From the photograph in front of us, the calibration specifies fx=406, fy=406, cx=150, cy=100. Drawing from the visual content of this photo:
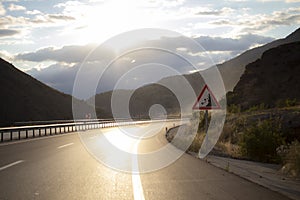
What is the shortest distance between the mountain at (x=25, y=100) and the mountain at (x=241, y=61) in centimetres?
7980

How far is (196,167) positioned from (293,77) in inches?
1479

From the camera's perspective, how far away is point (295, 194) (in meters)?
Answer: 8.07

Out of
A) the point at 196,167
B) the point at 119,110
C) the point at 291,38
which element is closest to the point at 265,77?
the point at 196,167

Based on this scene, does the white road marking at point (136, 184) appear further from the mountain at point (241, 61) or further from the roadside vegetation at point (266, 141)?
the mountain at point (241, 61)

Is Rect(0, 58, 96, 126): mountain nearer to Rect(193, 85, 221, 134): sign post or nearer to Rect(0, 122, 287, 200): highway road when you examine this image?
Rect(193, 85, 221, 134): sign post

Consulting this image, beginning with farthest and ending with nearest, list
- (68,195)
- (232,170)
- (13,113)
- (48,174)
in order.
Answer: (13,113) → (232,170) → (48,174) → (68,195)

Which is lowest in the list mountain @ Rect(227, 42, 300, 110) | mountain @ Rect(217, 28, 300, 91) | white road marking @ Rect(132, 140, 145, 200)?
white road marking @ Rect(132, 140, 145, 200)

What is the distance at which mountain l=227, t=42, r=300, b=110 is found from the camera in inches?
1777

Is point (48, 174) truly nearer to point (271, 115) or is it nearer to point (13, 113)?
point (271, 115)

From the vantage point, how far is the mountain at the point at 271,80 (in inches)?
1777

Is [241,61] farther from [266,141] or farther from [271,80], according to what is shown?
[266,141]

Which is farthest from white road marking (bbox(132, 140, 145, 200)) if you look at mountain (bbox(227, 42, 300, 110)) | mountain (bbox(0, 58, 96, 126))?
mountain (bbox(0, 58, 96, 126))

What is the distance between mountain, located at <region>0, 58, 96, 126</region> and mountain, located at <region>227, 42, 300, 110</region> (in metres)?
40.5

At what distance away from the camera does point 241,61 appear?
187m
